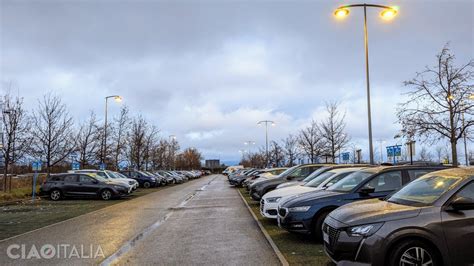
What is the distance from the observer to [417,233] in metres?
5.45

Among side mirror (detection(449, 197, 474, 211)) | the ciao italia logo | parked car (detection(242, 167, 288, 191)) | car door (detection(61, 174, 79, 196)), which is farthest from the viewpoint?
car door (detection(61, 174, 79, 196))

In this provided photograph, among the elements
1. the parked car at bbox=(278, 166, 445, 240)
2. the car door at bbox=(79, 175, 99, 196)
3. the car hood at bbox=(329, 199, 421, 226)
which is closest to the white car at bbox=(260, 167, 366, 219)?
the parked car at bbox=(278, 166, 445, 240)

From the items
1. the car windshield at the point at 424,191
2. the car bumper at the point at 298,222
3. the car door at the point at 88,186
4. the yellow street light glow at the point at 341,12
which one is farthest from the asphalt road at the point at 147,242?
the car door at the point at 88,186

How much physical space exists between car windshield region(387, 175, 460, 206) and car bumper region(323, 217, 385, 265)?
1001 millimetres

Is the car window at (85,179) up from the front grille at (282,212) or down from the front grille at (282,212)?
up

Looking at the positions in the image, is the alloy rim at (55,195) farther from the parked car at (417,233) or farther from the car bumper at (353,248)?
the parked car at (417,233)

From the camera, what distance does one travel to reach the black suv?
23.8 meters

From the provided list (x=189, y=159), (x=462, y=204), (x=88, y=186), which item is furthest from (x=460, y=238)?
(x=189, y=159)

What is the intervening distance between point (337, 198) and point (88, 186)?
1871 centimetres

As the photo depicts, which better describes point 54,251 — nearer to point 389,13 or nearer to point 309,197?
point 309,197

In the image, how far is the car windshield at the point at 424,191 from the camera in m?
5.94

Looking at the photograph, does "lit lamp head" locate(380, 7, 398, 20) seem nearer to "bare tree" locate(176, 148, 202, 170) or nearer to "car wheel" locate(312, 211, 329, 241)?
"car wheel" locate(312, 211, 329, 241)

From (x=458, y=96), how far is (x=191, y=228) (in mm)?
12697

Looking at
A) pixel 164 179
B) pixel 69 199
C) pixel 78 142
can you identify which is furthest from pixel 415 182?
pixel 164 179
